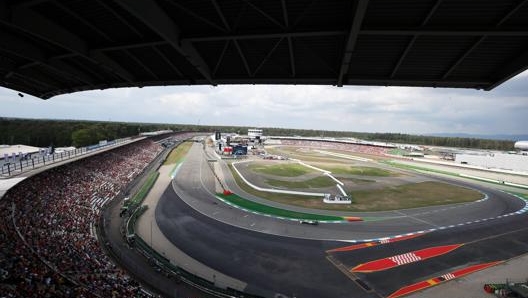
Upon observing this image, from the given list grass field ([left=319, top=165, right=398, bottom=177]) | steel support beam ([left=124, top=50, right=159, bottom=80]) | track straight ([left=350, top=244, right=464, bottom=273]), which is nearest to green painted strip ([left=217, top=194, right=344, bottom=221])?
track straight ([left=350, top=244, right=464, bottom=273])

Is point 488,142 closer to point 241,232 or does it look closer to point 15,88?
point 241,232

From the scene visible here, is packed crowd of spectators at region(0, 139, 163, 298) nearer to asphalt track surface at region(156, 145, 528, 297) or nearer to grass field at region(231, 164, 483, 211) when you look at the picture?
asphalt track surface at region(156, 145, 528, 297)

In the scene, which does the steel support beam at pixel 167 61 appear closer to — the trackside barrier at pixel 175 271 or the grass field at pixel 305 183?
the trackside barrier at pixel 175 271

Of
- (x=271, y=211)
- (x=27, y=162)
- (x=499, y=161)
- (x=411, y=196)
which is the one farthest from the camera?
(x=499, y=161)

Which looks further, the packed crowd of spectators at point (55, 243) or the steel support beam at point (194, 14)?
the packed crowd of spectators at point (55, 243)

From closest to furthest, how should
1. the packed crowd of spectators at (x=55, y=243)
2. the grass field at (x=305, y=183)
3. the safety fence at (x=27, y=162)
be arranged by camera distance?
the packed crowd of spectators at (x=55, y=243)
the safety fence at (x=27, y=162)
the grass field at (x=305, y=183)

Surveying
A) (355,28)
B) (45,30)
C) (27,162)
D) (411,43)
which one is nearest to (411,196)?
(411,43)

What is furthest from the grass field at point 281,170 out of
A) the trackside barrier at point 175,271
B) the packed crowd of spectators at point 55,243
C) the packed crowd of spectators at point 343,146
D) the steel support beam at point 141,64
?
the packed crowd of spectators at point 343,146

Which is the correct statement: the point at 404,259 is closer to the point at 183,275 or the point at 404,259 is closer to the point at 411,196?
the point at 183,275
